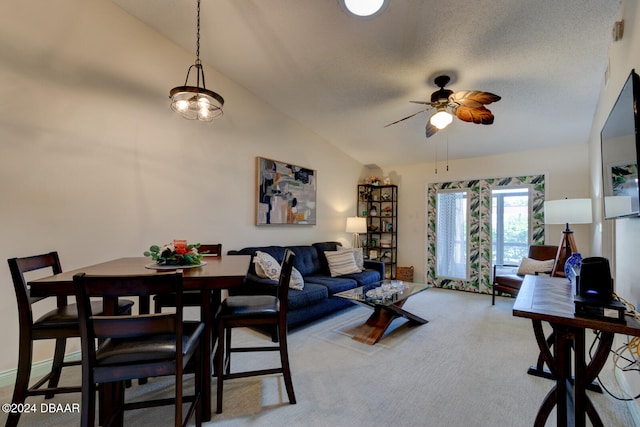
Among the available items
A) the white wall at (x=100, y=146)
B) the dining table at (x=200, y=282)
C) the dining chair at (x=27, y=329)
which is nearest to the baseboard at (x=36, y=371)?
the white wall at (x=100, y=146)

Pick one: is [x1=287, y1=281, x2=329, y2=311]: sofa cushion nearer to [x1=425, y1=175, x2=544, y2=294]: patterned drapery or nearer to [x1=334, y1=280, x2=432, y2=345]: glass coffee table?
[x1=334, y1=280, x2=432, y2=345]: glass coffee table

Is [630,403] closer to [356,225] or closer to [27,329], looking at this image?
[27,329]

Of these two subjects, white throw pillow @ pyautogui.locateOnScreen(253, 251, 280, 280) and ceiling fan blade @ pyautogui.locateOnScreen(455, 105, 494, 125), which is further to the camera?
white throw pillow @ pyautogui.locateOnScreen(253, 251, 280, 280)

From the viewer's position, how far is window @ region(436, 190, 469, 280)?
16.9 feet

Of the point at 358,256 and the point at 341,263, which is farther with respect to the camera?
the point at 358,256

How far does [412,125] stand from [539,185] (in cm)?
220

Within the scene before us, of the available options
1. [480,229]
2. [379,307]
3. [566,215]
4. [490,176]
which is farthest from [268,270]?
[490,176]

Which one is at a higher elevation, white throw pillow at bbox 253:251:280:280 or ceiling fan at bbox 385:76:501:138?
ceiling fan at bbox 385:76:501:138

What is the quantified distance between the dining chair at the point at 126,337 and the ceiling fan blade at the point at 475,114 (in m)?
2.65

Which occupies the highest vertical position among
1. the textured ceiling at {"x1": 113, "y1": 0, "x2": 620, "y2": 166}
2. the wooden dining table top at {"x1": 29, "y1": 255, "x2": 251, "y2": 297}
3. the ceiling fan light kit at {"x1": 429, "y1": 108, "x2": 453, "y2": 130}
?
the textured ceiling at {"x1": 113, "y1": 0, "x2": 620, "y2": 166}

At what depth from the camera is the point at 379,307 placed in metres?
3.09

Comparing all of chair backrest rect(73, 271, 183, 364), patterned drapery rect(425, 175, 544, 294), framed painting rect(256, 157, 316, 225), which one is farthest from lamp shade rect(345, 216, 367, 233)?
chair backrest rect(73, 271, 183, 364)

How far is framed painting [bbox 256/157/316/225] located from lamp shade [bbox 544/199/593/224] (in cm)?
314

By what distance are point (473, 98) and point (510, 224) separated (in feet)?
10.4
